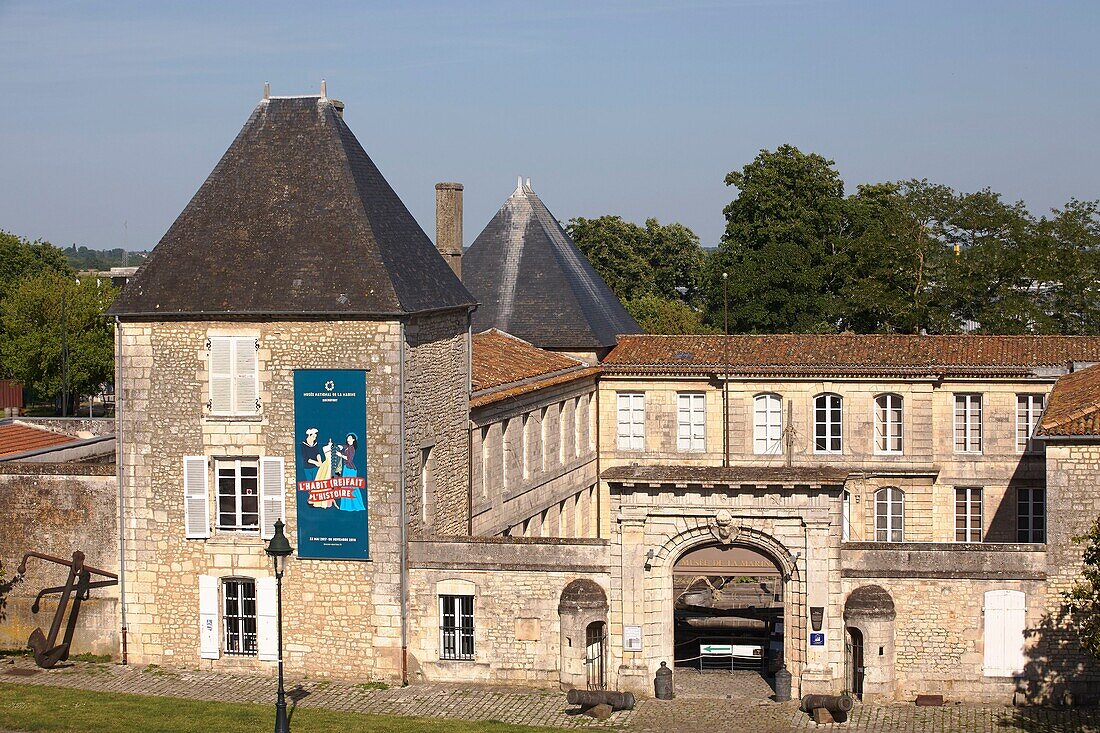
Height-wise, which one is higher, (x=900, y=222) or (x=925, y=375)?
(x=900, y=222)

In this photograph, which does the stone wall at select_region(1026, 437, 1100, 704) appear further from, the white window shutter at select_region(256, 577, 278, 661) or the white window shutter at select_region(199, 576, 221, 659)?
the white window shutter at select_region(199, 576, 221, 659)

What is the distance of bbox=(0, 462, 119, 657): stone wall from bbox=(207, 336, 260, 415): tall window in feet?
10.1

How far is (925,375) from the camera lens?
42.3 meters

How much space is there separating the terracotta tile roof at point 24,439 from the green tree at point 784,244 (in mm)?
31272

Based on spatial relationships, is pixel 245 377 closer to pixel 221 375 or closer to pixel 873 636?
pixel 221 375

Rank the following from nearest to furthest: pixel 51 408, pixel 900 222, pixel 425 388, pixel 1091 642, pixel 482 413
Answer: pixel 1091 642 → pixel 425 388 → pixel 482 413 → pixel 900 222 → pixel 51 408

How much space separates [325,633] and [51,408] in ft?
194

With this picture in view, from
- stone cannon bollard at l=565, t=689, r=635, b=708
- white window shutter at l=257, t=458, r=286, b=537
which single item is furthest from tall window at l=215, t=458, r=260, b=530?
stone cannon bollard at l=565, t=689, r=635, b=708

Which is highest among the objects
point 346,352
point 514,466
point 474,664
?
point 346,352

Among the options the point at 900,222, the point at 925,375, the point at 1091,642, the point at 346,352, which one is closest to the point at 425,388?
the point at 346,352

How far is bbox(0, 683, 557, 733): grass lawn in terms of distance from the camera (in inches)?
969

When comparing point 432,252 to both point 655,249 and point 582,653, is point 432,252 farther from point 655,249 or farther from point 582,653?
point 655,249

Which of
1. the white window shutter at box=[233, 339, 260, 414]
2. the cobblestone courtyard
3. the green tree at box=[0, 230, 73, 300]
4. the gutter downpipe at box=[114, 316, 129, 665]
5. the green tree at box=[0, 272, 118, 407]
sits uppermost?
the green tree at box=[0, 230, 73, 300]

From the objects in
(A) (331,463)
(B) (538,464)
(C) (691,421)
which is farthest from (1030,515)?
(A) (331,463)
